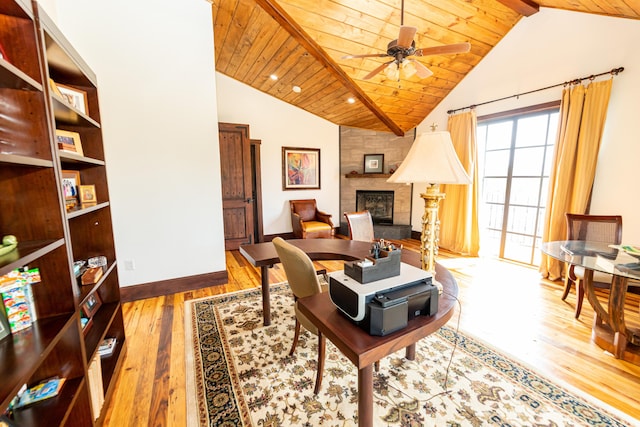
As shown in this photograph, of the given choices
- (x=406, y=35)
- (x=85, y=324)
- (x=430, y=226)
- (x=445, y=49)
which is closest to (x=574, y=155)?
(x=445, y=49)

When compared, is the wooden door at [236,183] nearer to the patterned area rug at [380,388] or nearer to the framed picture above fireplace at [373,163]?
the framed picture above fireplace at [373,163]

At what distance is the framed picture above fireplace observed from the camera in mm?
5660

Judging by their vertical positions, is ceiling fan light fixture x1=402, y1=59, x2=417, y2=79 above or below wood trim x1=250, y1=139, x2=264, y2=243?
above

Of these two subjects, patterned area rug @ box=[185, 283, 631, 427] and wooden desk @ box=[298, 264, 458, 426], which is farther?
patterned area rug @ box=[185, 283, 631, 427]

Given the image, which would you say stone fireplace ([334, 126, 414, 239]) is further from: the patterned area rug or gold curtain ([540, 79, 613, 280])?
the patterned area rug

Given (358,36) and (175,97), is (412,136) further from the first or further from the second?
(175,97)

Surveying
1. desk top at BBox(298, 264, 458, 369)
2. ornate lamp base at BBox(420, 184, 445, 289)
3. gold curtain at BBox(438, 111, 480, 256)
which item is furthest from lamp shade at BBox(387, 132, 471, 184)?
gold curtain at BBox(438, 111, 480, 256)

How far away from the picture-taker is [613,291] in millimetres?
1840

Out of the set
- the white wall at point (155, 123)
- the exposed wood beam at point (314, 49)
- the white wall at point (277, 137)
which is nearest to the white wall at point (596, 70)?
the exposed wood beam at point (314, 49)

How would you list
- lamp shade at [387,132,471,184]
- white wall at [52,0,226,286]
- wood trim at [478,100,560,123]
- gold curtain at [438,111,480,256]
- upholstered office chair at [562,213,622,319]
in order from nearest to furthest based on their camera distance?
lamp shade at [387,132,471,184] < upholstered office chair at [562,213,622,319] < white wall at [52,0,226,286] < wood trim at [478,100,560,123] < gold curtain at [438,111,480,256]

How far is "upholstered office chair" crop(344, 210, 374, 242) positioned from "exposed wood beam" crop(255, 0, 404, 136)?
2.10 m

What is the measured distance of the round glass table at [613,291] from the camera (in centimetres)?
177

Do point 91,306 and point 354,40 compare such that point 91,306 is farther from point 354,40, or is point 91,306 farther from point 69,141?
point 354,40

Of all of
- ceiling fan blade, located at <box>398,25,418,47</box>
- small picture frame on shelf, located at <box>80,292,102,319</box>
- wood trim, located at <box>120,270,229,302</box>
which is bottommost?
wood trim, located at <box>120,270,229,302</box>
